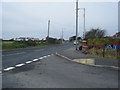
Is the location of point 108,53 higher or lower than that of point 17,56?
higher

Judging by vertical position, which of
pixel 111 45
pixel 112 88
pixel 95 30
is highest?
pixel 95 30

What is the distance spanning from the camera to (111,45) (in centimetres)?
1267

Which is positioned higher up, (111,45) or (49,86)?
(111,45)

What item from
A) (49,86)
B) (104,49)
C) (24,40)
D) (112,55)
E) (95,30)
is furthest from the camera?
(95,30)

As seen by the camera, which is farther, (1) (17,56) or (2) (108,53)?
(1) (17,56)

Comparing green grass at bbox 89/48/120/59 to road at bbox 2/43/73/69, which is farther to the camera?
green grass at bbox 89/48/120/59

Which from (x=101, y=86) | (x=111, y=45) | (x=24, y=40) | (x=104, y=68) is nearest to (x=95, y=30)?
(x=24, y=40)

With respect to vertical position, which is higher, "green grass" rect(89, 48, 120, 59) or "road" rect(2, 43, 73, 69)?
"green grass" rect(89, 48, 120, 59)

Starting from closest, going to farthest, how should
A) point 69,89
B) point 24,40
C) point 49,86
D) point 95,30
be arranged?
point 69,89 → point 49,86 → point 24,40 → point 95,30

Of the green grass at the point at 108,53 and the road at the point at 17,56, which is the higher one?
the green grass at the point at 108,53

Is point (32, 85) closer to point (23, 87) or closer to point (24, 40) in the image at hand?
point (23, 87)

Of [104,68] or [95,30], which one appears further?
[95,30]

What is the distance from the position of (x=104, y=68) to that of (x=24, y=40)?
30.9m

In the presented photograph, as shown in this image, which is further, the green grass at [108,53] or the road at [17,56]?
the green grass at [108,53]
